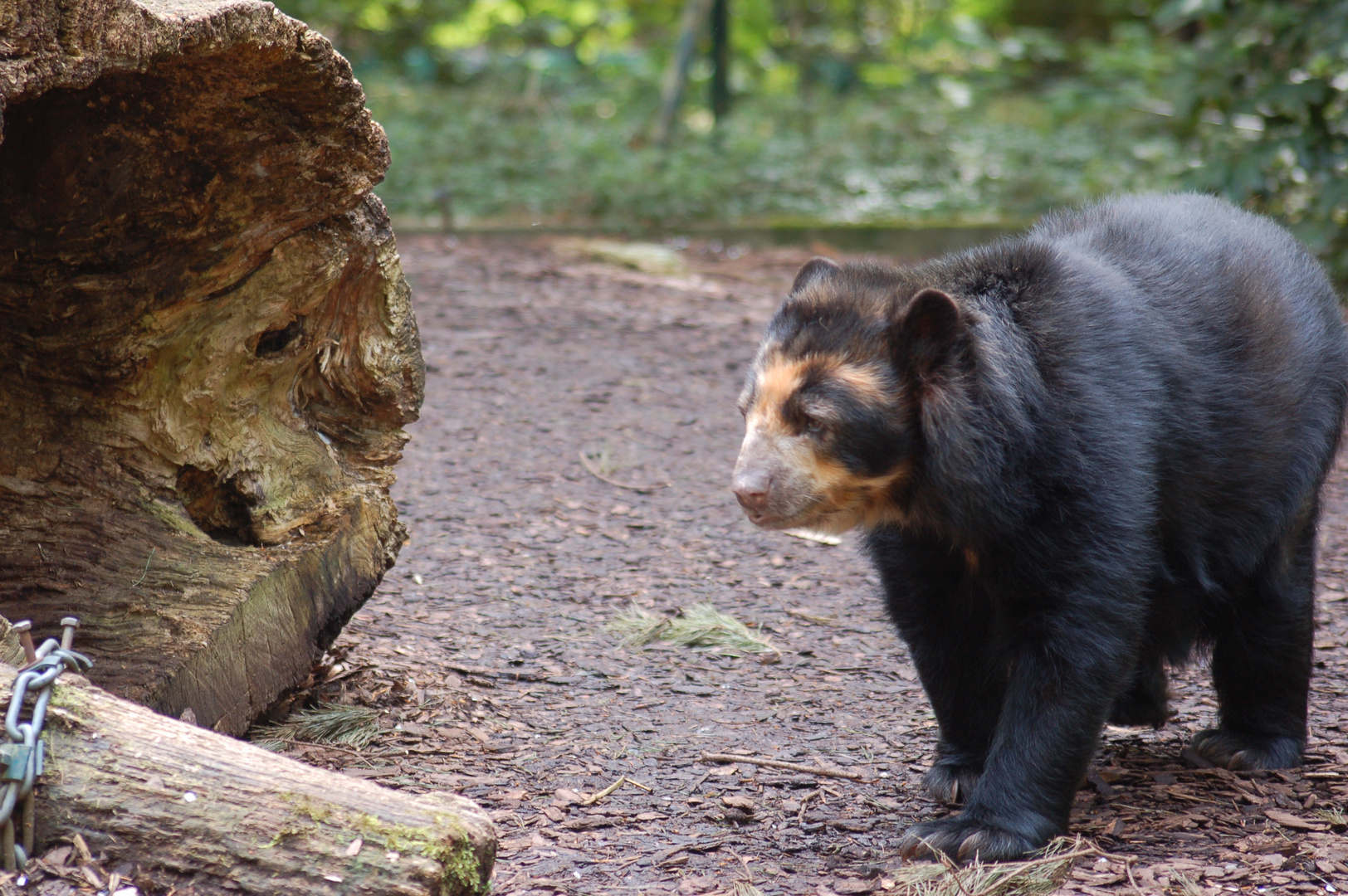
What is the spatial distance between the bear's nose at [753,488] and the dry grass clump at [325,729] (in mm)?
1205

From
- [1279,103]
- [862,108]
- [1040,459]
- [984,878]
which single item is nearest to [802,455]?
[1040,459]

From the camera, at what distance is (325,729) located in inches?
131

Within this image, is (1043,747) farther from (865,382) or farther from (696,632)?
(696,632)

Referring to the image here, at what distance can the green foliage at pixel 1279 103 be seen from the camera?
24.6ft

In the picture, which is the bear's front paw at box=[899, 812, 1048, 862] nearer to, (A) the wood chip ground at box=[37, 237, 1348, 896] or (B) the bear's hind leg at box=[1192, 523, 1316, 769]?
(A) the wood chip ground at box=[37, 237, 1348, 896]

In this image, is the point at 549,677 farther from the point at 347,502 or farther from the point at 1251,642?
the point at 1251,642

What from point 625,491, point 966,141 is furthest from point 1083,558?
point 966,141

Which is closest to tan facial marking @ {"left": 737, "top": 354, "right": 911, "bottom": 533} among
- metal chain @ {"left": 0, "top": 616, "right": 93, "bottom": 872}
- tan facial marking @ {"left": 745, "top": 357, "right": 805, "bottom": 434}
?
tan facial marking @ {"left": 745, "top": 357, "right": 805, "bottom": 434}

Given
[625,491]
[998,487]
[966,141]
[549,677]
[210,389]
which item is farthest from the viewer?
[966,141]

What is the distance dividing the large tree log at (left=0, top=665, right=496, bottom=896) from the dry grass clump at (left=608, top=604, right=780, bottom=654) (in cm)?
202

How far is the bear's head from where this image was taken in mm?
2826

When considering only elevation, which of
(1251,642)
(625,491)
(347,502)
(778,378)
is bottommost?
(625,491)

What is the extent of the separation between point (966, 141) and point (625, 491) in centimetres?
740

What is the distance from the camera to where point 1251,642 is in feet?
11.4
